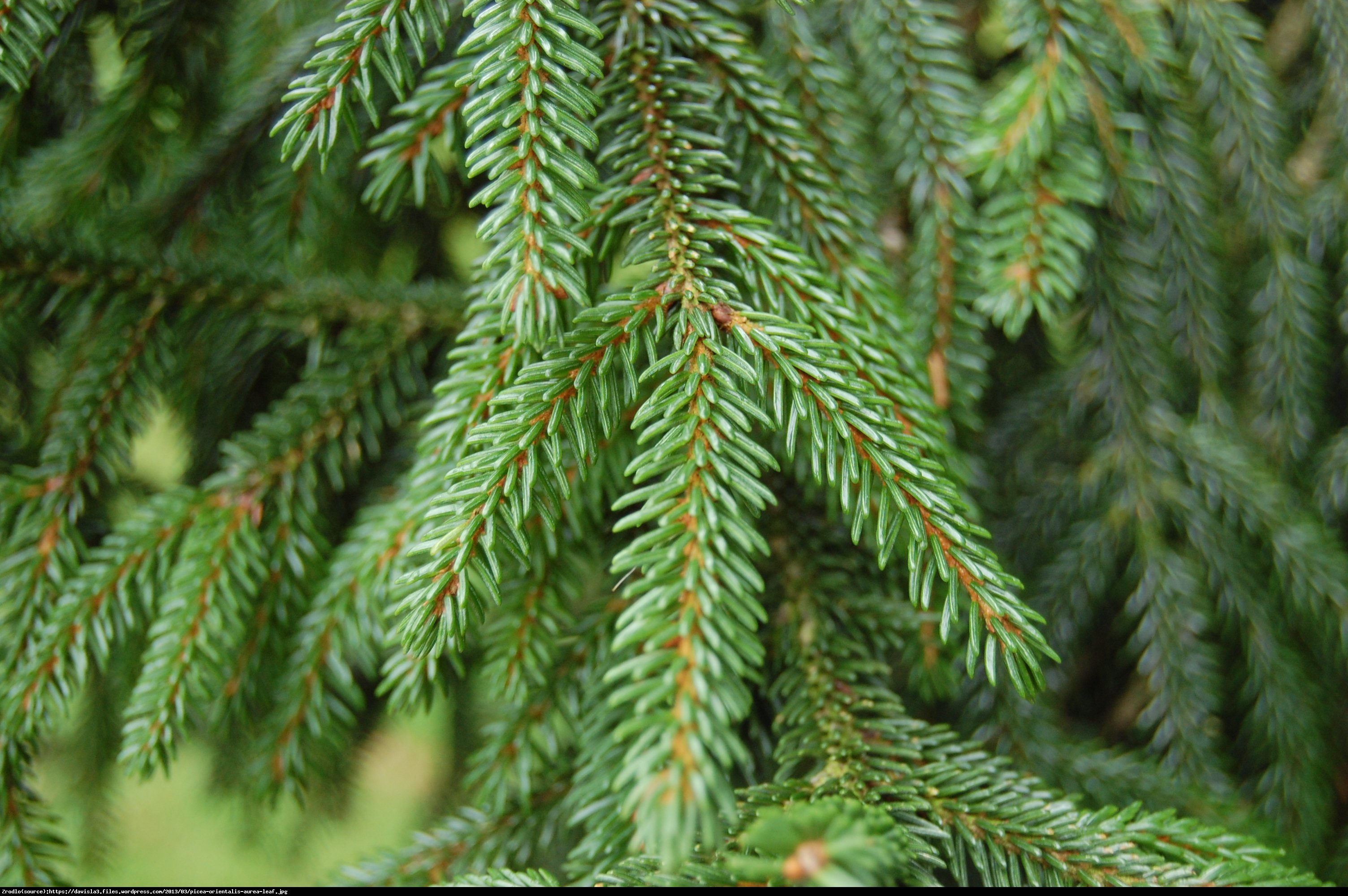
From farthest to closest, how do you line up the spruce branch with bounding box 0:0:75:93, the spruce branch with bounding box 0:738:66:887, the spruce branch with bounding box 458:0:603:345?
1. the spruce branch with bounding box 0:738:66:887
2. the spruce branch with bounding box 0:0:75:93
3. the spruce branch with bounding box 458:0:603:345

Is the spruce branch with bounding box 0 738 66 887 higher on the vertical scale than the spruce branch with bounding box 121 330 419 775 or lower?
lower

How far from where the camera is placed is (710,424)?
1.66 feet

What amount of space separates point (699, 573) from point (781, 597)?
36cm

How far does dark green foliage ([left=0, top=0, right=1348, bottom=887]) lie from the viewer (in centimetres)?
53

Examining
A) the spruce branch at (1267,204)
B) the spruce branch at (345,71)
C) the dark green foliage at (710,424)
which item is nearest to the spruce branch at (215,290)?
the dark green foliage at (710,424)

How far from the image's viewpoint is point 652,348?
55cm

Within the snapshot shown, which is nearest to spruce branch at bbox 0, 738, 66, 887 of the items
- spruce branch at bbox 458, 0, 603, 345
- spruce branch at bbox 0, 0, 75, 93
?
spruce branch at bbox 0, 0, 75, 93

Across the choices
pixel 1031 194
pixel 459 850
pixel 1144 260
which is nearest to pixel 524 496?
pixel 459 850

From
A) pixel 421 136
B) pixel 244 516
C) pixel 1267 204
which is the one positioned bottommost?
pixel 244 516

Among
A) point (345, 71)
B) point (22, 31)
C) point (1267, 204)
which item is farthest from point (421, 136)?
point (1267, 204)

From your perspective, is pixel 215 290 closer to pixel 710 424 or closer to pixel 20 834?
pixel 20 834

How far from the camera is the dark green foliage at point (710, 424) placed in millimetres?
533

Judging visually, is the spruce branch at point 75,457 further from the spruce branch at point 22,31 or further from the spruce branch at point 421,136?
the spruce branch at point 421,136

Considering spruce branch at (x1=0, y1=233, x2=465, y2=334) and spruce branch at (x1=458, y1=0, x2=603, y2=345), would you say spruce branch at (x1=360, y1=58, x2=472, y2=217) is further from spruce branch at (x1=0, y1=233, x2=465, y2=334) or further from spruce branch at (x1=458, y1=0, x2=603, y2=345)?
spruce branch at (x1=0, y1=233, x2=465, y2=334)
